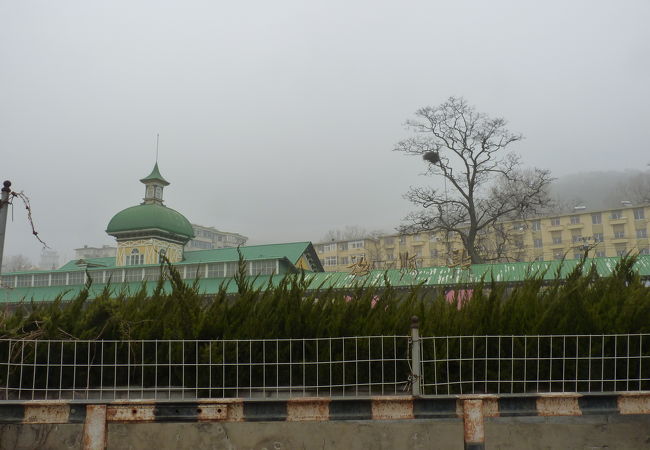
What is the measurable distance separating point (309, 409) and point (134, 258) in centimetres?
3888

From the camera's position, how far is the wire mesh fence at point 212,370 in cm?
534

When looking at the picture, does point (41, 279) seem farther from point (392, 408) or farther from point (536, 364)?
point (392, 408)

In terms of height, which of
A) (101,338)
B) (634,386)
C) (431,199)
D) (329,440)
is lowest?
(329,440)

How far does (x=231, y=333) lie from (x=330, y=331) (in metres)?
1.07

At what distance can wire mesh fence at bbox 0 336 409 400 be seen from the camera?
5.34 meters

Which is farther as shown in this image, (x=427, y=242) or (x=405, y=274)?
(x=427, y=242)

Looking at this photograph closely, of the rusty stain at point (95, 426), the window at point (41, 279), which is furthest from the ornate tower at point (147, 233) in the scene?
the rusty stain at point (95, 426)

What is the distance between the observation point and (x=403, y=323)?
5762 mm

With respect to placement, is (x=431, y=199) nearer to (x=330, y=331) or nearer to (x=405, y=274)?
(x=405, y=274)

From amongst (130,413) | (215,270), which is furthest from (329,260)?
(130,413)

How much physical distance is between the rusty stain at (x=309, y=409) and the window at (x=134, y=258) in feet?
125

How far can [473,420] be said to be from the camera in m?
3.97

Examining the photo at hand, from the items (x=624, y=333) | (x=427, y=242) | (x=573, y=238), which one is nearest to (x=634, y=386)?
(x=624, y=333)

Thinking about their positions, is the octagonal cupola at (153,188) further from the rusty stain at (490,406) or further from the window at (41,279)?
the rusty stain at (490,406)
